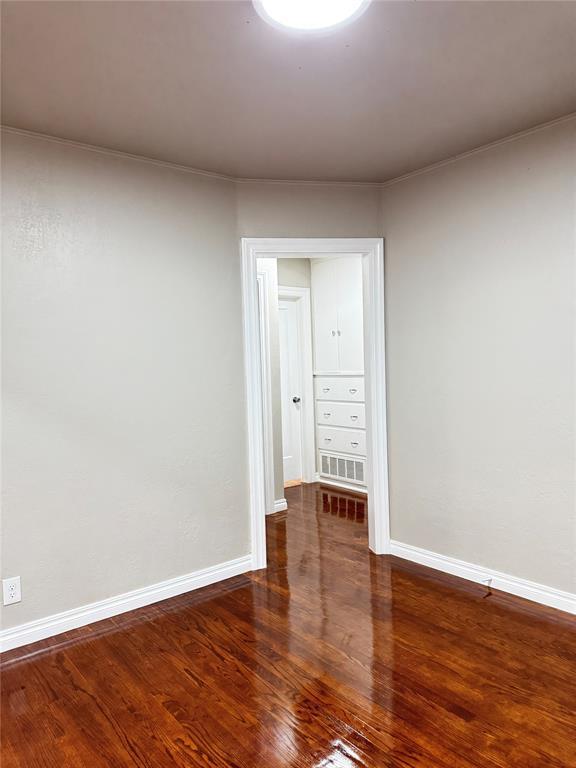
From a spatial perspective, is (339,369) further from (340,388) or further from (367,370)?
(367,370)

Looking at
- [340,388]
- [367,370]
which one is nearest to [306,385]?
[340,388]

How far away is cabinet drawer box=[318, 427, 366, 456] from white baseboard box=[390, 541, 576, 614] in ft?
5.72

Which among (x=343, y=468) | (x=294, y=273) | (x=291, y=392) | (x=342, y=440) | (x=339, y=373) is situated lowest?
(x=343, y=468)

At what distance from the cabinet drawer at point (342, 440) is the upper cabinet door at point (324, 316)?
0.65 metres

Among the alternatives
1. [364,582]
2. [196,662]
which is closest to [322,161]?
[364,582]

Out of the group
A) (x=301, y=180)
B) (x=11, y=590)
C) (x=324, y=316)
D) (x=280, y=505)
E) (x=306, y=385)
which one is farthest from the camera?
(x=306, y=385)

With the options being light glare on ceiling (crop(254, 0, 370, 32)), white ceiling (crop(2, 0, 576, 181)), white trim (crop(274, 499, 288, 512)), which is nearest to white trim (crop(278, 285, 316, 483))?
white trim (crop(274, 499, 288, 512))

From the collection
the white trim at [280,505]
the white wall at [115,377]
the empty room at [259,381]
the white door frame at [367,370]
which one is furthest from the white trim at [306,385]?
the white wall at [115,377]

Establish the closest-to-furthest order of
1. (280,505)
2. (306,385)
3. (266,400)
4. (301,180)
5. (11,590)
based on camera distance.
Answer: (11,590) < (301,180) < (266,400) < (280,505) < (306,385)

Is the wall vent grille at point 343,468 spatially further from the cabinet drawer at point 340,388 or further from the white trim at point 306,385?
the cabinet drawer at point 340,388

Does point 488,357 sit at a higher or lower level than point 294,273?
lower

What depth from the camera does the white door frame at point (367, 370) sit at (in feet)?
11.2

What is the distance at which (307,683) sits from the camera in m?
2.19

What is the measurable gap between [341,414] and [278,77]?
3.80 metres
